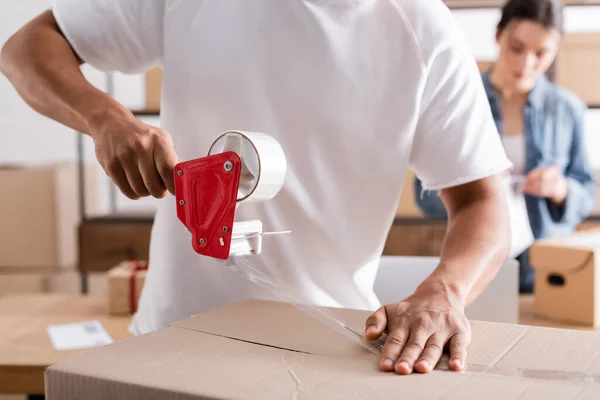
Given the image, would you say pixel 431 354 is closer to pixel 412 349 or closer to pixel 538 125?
pixel 412 349

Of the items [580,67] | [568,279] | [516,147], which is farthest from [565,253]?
[580,67]

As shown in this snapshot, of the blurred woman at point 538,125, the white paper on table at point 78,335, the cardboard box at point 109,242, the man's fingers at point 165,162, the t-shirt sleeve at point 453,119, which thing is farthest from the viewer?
the cardboard box at point 109,242

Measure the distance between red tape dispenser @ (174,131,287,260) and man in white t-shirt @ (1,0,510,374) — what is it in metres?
0.25

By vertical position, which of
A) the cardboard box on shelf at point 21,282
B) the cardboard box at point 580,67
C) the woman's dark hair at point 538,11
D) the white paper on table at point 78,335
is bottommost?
the cardboard box on shelf at point 21,282

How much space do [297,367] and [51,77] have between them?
55cm

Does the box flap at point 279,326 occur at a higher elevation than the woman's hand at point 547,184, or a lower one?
lower

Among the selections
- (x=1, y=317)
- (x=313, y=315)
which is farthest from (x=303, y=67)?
(x=1, y=317)

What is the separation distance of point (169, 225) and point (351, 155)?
0.92 ft

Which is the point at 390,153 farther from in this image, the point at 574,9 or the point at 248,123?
the point at 574,9

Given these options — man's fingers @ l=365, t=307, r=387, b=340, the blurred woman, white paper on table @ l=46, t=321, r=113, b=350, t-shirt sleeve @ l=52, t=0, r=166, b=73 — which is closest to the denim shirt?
the blurred woman

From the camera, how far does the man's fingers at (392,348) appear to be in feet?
2.49

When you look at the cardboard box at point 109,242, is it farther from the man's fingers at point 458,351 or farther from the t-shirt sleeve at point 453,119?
the man's fingers at point 458,351

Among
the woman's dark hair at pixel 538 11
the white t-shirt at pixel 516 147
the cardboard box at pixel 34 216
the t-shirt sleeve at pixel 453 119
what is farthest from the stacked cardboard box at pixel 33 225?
the t-shirt sleeve at pixel 453 119

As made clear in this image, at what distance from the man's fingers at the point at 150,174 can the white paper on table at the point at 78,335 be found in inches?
35.2
